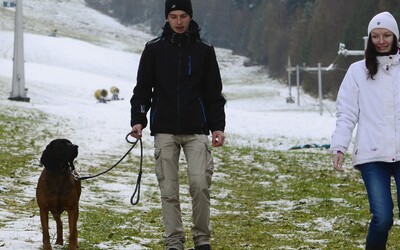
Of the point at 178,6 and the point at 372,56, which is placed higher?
the point at 178,6

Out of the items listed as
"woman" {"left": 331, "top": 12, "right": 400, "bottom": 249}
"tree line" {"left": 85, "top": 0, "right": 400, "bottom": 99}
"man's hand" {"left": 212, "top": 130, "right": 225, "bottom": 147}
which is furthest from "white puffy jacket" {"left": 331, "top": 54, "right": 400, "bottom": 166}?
"tree line" {"left": 85, "top": 0, "right": 400, "bottom": 99}

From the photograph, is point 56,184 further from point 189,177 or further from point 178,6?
point 178,6

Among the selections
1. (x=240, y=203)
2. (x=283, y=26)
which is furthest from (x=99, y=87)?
(x=283, y=26)

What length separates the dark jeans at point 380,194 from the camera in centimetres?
616

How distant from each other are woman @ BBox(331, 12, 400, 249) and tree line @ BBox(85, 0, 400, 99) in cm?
6127

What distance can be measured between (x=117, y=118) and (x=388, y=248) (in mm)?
24031

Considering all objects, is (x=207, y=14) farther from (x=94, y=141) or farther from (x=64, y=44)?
(x=94, y=141)

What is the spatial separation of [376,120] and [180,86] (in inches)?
67.7

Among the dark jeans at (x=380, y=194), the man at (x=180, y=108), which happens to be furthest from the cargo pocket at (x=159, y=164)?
the dark jeans at (x=380, y=194)

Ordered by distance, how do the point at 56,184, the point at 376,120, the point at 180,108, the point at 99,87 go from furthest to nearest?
the point at 99,87, the point at 56,184, the point at 180,108, the point at 376,120

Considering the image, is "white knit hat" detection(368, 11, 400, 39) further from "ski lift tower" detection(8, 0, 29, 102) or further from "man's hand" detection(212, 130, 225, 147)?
"ski lift tower" detection(8, 0, 29, 102)

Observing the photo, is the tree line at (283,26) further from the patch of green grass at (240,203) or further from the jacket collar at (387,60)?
the jacket collar at (387,60)

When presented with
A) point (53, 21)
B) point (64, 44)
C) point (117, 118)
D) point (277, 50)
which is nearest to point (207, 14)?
point (53, 21)

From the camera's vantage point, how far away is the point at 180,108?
7062 mm
